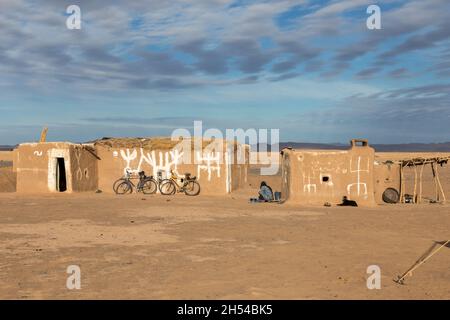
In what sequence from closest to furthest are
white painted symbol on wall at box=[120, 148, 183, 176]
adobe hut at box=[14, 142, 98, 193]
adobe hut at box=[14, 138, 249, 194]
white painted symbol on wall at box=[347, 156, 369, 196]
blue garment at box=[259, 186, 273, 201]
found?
white painted symbol on wall at box=[347, 156, 369, 196] < blue garment at box=[259, 186, 273, 201] < adobe hut at box=[14, 142, 98, 193] < adobe hut at box=[14, 138, 249, 194] < white painted symbol on wall at box=[120, 148, 183, 176]

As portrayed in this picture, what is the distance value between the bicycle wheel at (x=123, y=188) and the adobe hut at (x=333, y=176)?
7.68 meters

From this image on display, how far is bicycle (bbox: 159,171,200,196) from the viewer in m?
21.4

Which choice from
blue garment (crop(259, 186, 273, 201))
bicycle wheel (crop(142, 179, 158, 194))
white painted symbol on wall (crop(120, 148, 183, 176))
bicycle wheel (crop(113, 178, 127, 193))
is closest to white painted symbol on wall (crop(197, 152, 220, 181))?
white painted symbol on wall (crop(120, 148, 183, 176))

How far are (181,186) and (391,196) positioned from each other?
28.1 feet

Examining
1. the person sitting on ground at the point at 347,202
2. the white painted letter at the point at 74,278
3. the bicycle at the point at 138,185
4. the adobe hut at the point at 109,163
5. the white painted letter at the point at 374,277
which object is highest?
the adobe hut at the point at 109,163

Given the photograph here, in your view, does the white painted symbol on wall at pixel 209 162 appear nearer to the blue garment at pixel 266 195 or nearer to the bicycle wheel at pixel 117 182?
the bicycle wheel at pixel 117 182

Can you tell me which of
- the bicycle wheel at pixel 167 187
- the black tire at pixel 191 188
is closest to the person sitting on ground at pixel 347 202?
the black tire at pixel 191 188

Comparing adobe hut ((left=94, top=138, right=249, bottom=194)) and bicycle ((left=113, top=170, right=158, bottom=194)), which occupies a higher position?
adobe hut ((left=94, top=138, right=249, bottom=194))

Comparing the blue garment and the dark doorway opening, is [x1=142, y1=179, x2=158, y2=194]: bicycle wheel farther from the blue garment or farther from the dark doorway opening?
the blue garment

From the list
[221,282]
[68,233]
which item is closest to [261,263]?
[221,282]

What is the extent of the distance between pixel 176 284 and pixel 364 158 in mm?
11772

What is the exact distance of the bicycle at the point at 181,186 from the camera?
21.4 meters

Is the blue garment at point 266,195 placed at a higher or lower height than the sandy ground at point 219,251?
higher

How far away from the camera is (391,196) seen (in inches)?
771
